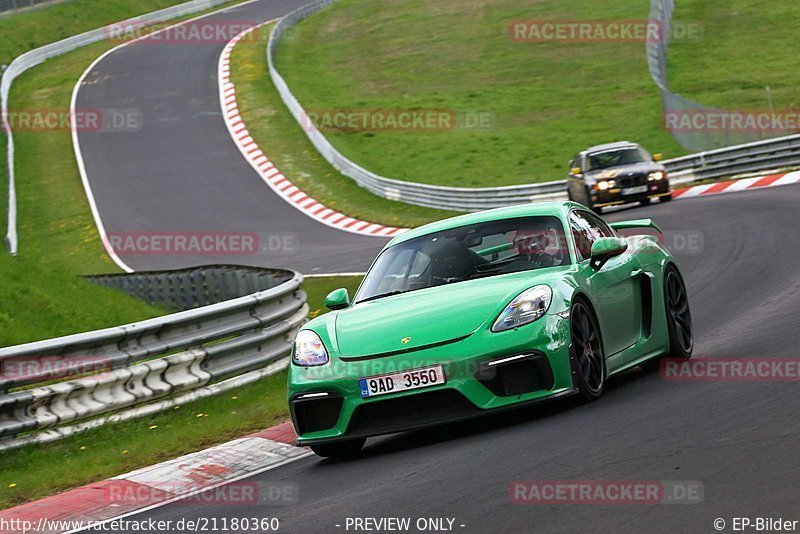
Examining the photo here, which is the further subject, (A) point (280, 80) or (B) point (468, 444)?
(A) point (280, 80)

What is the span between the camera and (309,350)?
311 inches

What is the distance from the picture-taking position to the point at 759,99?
37.4m

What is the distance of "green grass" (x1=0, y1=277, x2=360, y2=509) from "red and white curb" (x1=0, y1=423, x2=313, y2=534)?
27cm

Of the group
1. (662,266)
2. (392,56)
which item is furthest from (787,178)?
(392,56)

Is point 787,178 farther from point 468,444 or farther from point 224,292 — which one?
point 468,444

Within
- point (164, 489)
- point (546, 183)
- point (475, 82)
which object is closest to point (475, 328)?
point (164, 489)

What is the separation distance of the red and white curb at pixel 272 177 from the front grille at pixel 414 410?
1949 centimetres

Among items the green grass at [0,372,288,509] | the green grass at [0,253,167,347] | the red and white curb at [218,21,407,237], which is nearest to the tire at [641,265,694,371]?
the green grass at [0,372,288,509]

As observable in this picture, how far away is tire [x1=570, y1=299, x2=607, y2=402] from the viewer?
298 inches

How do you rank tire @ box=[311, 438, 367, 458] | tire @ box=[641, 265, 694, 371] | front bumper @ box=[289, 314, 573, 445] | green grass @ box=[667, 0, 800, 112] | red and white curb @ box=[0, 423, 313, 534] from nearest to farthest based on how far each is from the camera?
red and white curb @ box=[0, 423, 313, 534] → front bumper @ box=[289, 314, 573, 445] → tire @ box=[311, 438, 367, 458] → tire @ box=[641, 265, 694, 371] → green grass @ box=[667, 0, 800, 112]

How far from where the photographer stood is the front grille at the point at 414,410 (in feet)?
24.0

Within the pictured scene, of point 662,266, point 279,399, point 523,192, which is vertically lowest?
point 523,192

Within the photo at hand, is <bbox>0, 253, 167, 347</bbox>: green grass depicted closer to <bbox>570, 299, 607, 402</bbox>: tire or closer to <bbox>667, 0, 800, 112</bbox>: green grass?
<bbox>570, 299, 607, 402</bbox>: tire

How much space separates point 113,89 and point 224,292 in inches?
1334
